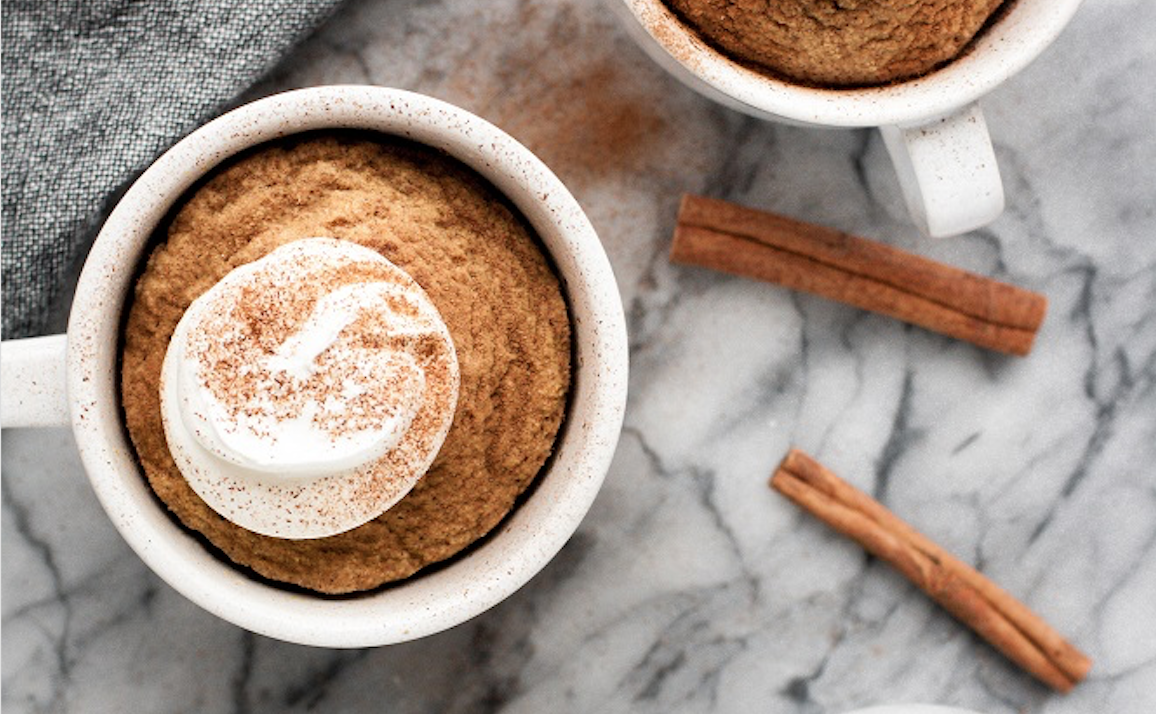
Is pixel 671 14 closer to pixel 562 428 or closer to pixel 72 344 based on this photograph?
pixel 562 428

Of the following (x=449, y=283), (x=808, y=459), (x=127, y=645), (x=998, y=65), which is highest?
(x=998, y=65)

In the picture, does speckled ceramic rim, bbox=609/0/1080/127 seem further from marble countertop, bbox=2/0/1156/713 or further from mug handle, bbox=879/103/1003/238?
marble countertop, bbox=2/0/1156/713

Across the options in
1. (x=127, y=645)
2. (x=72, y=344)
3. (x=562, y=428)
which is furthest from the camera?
(x=127, y=645)

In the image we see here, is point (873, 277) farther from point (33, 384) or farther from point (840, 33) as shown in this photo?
point (33, 384)

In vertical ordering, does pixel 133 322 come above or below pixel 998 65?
below

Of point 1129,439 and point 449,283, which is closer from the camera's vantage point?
point 449,283

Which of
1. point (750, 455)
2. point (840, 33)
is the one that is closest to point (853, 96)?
point (840, 33)

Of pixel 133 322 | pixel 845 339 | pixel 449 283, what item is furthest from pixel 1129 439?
pixel 133 322
